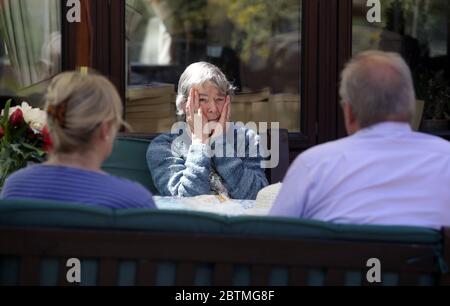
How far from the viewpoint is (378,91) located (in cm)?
271

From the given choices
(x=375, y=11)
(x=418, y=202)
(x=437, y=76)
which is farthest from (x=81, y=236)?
(x=437, y=76)

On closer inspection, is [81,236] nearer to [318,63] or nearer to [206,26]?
[318,63]

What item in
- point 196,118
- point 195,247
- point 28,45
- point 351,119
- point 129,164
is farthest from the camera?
point 28,45

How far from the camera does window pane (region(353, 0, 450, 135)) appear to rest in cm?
557

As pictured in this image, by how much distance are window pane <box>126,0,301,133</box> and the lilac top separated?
10.7 ft

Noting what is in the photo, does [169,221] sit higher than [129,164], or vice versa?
[169,221]

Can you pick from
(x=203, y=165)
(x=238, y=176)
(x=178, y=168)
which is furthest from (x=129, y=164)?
(x=238, y=176)

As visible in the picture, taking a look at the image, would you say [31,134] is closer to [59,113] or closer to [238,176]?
[238,176]

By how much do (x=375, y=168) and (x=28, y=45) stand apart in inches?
121

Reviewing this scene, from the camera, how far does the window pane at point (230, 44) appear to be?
6.70 metres

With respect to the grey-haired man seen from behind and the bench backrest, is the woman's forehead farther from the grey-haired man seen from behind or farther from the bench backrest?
the bench backrest

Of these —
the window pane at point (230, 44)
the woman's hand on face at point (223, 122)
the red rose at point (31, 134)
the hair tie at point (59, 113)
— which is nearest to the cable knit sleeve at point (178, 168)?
the woman's hand on face at point (223, 122)

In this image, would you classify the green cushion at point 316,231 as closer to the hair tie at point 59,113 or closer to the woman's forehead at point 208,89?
the hair tie at point 59,113

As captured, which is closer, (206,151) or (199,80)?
(206,151)
